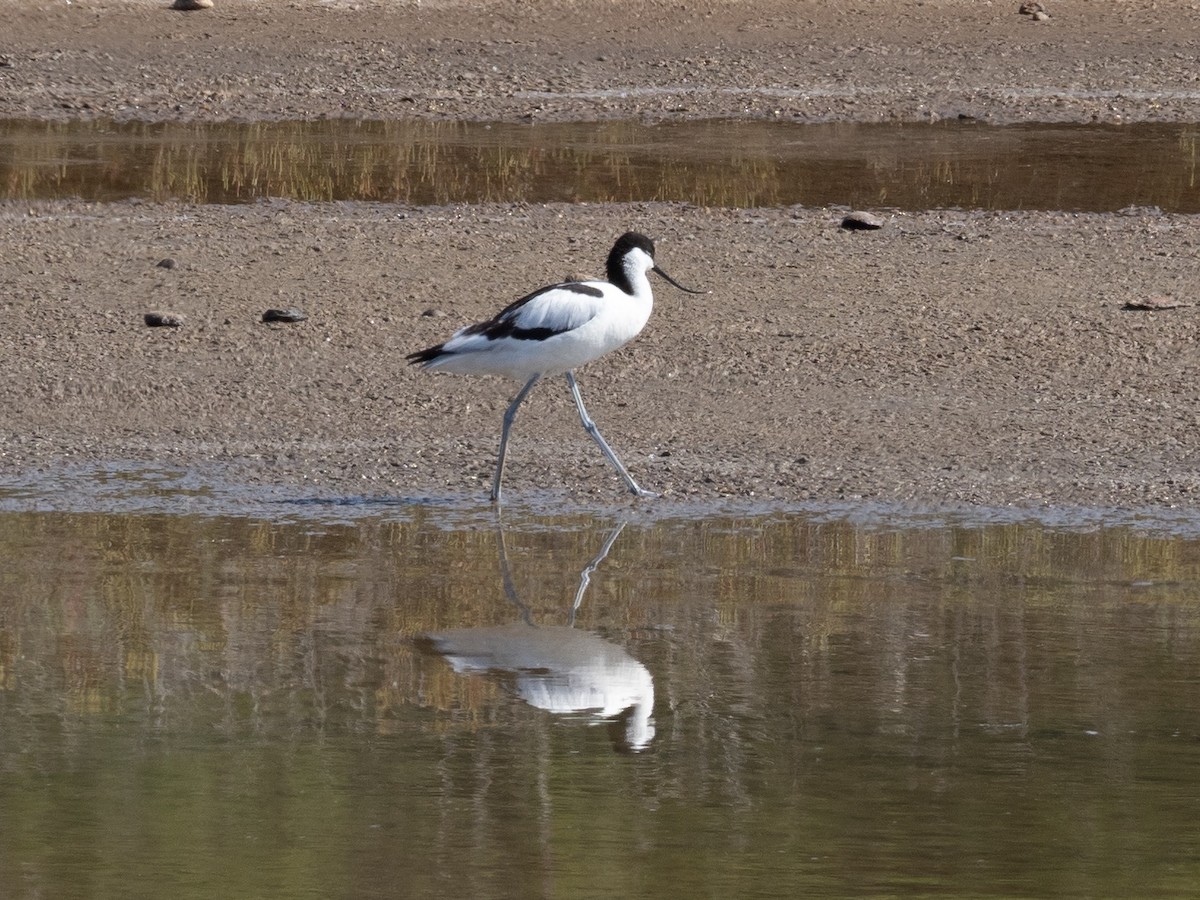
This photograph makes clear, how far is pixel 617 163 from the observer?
15.7 metres

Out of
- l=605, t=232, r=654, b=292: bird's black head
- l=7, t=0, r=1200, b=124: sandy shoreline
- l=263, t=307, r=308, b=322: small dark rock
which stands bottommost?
l=263, t=307, r=308, b=322: small dark rock

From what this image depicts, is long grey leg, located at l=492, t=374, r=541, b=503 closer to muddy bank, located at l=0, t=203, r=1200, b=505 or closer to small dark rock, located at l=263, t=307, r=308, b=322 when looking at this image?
muddy bank, located at l=0, t=203, r=1200, b=505

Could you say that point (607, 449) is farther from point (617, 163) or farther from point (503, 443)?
point (617, 163)

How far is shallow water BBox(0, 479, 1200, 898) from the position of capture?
4438 mm

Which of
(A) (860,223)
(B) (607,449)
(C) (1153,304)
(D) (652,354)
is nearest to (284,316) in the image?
(D) (652,354)

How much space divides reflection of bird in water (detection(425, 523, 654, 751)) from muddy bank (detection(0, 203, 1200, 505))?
1830 mm

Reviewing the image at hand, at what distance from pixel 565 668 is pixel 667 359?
4169mm

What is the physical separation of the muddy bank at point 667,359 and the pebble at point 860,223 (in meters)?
0.17

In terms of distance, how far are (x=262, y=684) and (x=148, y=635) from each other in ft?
2.14

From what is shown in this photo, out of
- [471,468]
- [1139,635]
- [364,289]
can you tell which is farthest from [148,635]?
[364,289]

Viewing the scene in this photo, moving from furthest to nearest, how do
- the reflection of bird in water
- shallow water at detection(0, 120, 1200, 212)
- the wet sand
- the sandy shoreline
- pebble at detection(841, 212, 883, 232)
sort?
the sandy shoreline
shallow water at detection(0, 120, 1200, 212)
pebble at detection(841, 212, 883, 232)
the wet sand
the reflection of bird in water

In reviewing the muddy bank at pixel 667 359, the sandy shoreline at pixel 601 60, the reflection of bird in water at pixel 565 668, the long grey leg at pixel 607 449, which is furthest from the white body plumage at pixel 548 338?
the sandy shoreline at pixel 601 60

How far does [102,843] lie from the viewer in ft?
14.8

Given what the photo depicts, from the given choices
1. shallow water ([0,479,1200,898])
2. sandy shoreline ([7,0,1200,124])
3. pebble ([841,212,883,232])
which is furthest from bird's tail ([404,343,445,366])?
sandy shoreline ([7,0,1200,124])
